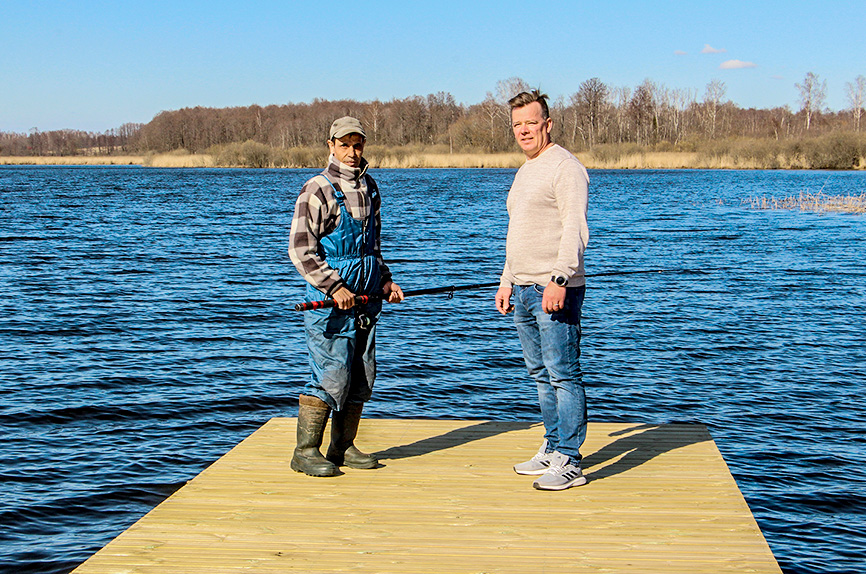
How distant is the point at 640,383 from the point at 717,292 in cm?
804

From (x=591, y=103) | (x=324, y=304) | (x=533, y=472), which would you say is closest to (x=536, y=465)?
(x=533, y=472)

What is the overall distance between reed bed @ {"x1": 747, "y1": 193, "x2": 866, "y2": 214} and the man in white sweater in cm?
3700

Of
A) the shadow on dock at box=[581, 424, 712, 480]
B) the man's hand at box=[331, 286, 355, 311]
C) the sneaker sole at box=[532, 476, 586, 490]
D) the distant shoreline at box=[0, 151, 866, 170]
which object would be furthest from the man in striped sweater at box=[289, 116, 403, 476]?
the distant shoreline at box=[0, 151, 866, 170]

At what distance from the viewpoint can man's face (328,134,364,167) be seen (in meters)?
5.27

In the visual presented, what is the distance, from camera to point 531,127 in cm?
504

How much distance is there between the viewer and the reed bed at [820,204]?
126ft

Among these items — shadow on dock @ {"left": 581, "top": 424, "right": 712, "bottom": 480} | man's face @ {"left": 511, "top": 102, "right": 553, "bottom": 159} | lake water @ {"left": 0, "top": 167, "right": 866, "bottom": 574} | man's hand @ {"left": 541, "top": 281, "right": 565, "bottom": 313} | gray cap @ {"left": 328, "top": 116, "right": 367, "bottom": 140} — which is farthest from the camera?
lake water @ {"left": 0, "top": 167, "right": 866, "bottom": 574}

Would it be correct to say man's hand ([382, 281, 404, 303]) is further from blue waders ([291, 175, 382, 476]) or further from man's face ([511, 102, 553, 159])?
man's face ([511, 102, 553, 159])

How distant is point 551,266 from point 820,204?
39.3 m

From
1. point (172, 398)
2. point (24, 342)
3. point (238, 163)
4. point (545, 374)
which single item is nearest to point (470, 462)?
point (545, 374)

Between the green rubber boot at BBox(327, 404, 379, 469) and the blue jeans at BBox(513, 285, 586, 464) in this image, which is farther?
the green rubber boot at BBox(327, 404, 379, 469)

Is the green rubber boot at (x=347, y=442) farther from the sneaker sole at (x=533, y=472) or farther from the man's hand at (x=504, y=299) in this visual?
the man's hand at (x=504, y=299)

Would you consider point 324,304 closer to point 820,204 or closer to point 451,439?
point 451,439

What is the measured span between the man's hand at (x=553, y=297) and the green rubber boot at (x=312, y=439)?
153 centimetres
